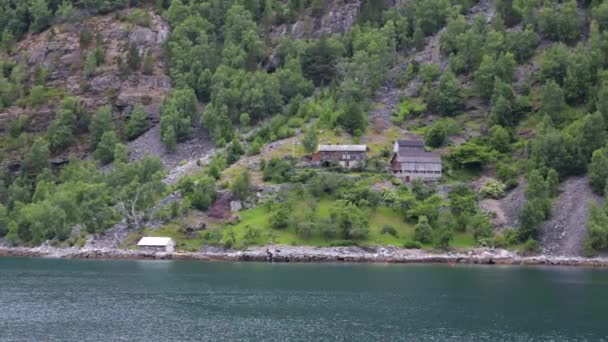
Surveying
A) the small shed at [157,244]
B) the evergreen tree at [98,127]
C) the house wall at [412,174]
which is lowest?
the small shed at [157,244]

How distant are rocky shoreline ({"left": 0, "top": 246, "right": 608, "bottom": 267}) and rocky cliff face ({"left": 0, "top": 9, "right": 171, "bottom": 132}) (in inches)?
2375

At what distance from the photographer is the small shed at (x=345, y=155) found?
133675 mm

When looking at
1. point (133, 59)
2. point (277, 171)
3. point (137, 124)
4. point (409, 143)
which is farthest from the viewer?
point (133, 59)

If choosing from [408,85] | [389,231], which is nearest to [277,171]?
[389,231]

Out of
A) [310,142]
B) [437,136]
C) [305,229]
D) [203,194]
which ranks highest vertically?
[437,136]

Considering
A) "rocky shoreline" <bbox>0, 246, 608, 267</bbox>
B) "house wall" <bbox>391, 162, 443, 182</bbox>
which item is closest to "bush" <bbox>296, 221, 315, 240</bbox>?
A: "rocky shoreline" <bbox>0, 246, 608, 267</bbox>

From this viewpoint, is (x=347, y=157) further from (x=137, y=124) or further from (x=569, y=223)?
(x=137, y=124)

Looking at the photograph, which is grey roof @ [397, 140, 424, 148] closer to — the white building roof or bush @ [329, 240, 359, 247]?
bush @ [329, 240, 359, 247]

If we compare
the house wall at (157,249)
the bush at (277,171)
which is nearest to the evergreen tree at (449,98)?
the bush at (277,171)

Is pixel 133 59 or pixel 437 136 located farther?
pixel 133 59

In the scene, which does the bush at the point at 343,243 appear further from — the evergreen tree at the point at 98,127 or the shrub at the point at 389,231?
the evergreen tree at the point at 98,127

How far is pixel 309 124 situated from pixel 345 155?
59.4 feet

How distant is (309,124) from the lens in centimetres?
14975

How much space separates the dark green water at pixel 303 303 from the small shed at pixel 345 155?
1375 inches
